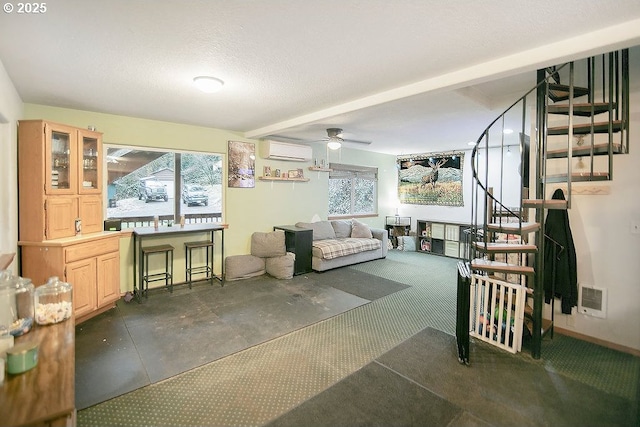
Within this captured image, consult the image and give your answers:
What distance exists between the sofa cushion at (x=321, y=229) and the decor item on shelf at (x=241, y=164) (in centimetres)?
130

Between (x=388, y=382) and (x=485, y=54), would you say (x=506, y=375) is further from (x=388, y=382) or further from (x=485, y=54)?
(x=485, y=54)

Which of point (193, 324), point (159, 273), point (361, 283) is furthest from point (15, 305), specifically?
point (361, 283)

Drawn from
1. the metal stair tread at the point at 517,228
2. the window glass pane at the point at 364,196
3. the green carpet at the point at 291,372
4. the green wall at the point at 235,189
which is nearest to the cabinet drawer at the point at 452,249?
the green wall at the point at 235,189

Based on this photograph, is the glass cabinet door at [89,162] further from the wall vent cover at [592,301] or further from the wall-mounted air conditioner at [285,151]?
the wall vent cover at [592,301]

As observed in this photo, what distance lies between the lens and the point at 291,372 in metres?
2.46

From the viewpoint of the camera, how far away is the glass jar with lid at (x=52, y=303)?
172 cm

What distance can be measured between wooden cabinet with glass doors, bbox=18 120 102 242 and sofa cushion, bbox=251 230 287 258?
2339 mm

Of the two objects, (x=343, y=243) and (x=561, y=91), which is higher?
(x=561, y=91)

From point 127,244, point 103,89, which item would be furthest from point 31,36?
point 127,244

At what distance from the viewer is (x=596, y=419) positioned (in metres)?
1.95

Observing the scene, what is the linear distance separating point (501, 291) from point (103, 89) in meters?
4.40

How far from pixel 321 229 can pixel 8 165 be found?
4495 mm

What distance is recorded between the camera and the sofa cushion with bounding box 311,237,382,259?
5391mm

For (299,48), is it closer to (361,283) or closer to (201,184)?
(201,184)
